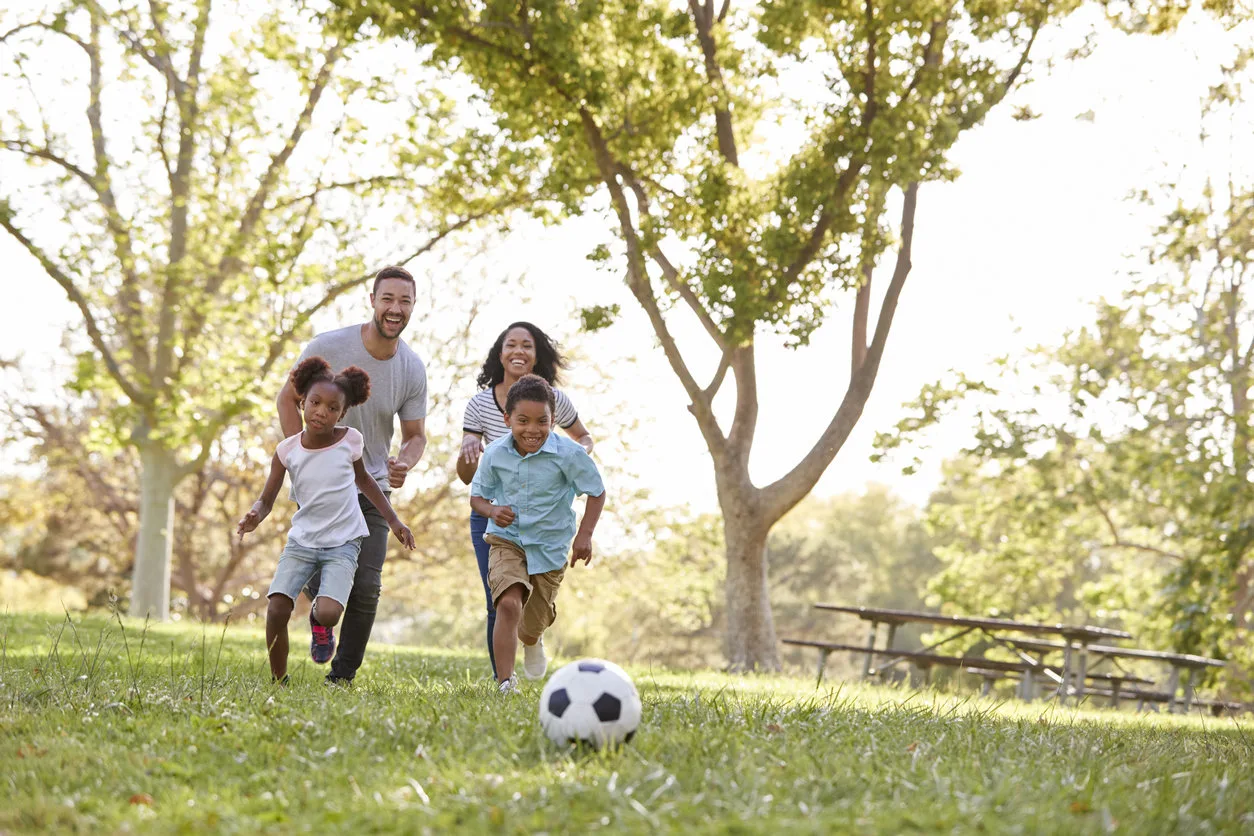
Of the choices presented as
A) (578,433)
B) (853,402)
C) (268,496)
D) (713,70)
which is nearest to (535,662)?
(578,433)

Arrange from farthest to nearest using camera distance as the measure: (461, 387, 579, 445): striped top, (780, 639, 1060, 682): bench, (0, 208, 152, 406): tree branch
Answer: (0, 208, 152, 406): tree branch → (780, 639, 1060, 682): bench → (461, 387, 579, 445): striped top

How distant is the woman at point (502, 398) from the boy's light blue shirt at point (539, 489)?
77cm

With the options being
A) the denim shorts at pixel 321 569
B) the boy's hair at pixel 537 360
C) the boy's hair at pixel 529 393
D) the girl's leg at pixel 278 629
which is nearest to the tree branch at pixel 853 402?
the boy's hair at pixel 537 360

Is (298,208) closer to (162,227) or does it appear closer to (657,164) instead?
(162,227)

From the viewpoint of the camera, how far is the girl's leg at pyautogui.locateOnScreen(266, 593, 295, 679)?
611 centimetres

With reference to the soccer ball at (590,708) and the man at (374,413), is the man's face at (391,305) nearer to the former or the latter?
the man at (374,413)

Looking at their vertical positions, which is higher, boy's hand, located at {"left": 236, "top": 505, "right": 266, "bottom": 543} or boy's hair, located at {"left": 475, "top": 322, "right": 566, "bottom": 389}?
boy's hair, located at {"left": 475, "top": 322, "right": 566, "bottom": 389}

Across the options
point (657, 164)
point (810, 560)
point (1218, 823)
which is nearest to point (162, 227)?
point (657, 164)

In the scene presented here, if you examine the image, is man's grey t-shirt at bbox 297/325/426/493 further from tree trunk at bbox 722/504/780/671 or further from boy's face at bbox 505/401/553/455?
tree trunk at bbox 722/504/780/671

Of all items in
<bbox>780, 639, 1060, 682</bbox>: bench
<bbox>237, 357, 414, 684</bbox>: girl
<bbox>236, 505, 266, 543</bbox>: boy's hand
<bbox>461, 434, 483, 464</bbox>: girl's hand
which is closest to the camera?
<bbox>236, 505, 266, 543</bbox>: boy's hand

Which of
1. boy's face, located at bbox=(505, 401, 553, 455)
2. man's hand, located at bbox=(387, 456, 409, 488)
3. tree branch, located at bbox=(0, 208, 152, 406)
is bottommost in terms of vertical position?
man's hand, located at bbox=(387, 456, 409, 488)

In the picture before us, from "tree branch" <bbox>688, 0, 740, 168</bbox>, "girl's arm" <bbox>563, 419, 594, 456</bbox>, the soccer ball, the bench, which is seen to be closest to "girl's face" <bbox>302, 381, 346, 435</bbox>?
"girl's arm" <bbox>563, 419, 594, 456</bbox>

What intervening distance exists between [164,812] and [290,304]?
18.8 m

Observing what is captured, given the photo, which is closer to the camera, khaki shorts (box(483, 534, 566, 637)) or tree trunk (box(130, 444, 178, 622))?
khaki shorts (box(483, 534, 566, 637))
